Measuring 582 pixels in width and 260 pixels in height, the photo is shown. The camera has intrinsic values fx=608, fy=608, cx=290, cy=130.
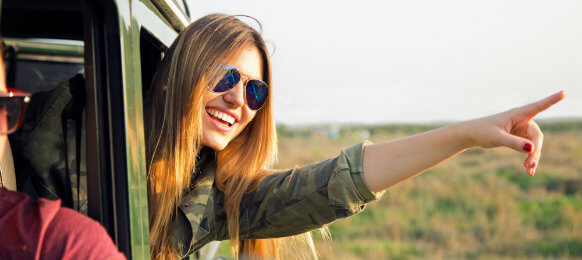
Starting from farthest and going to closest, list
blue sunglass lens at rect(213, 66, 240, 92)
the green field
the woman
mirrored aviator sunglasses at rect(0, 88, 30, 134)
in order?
1. the green field
2. blue sunglass lens at rect(213, 66, 240, 92)
3. the woman
4. mirrored aviator sunglasses at rect(0, 88, 30, 134)

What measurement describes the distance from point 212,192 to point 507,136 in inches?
38.6

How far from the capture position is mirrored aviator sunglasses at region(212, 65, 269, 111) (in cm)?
194

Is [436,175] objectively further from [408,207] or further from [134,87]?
[134,87]

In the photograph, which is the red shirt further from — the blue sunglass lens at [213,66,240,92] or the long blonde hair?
the blue sunglass lens at [213,66,240,92]

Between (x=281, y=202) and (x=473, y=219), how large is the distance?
1024cm

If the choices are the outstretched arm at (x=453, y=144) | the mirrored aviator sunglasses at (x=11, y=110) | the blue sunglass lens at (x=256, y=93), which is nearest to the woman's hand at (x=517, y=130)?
the outstretched arm at (x=453, y=144)

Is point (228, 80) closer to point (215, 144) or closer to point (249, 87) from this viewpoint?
point (249, 87)

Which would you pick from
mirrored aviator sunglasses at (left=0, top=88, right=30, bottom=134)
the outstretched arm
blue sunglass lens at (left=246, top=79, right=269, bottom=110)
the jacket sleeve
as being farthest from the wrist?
mirrored aviator sunglasses at (left=0, top=88, right=30, bottom=134)

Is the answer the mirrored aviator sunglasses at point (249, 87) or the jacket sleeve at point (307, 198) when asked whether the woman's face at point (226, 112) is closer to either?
the mirrored aviator sunglasses at point (249, 87)

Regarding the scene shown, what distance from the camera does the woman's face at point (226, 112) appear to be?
1.95 metres

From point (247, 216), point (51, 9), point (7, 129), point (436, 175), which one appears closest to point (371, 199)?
point (247, 216)

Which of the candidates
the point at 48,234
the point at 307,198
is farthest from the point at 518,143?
the point at 48,234

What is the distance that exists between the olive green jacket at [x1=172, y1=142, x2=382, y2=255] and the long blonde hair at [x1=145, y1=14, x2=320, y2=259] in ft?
0.13

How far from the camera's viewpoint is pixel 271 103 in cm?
216
